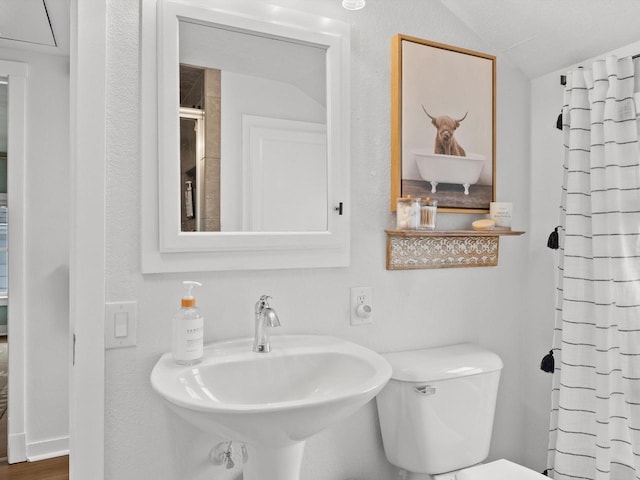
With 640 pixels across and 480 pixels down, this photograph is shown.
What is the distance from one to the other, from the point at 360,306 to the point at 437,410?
43 centimetres

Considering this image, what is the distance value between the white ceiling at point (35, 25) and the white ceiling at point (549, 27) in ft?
5.64

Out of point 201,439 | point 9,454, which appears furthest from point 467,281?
point 9,454

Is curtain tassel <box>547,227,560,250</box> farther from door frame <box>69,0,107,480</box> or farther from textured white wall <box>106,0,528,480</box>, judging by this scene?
door frame <box>69,0,107,480</box>

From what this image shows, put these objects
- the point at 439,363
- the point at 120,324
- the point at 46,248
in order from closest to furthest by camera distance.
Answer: the point at 120,324 → the point at 439,363 → the point at 46,248

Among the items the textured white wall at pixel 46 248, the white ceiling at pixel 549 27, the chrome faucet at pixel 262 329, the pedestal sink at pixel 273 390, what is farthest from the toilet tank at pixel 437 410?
the textured white wall at pixel 46 248

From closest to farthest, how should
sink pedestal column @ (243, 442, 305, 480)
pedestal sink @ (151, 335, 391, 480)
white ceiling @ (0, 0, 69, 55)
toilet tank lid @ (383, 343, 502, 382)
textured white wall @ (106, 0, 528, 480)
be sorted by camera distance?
pedestal sink @ (151, 335, 391, 480)
sink pedestal column @ (243, 442, 305, 480)
textured white wall @ (106, 0, 528, 480)
toilet tank lid @ (383, 343, 502, 382)
white ceiling @ (0, 0, 69, 55)

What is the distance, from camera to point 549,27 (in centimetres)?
179

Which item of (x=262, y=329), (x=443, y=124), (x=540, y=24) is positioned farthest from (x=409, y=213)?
(x=540, y=24)

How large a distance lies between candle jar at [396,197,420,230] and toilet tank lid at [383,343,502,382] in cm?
46

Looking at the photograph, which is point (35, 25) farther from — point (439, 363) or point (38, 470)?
point (439, 363)

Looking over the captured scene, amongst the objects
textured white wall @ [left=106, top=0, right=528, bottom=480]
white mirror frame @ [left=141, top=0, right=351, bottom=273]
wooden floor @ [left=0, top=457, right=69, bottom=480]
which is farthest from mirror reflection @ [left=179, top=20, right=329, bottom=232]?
wooden floor @ [left=0, top=457, right=69, bottom=480]

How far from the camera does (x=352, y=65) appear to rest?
66.1 inches

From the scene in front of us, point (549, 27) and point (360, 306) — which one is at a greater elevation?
point (549, 27)

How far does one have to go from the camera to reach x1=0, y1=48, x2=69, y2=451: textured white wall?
261cm
